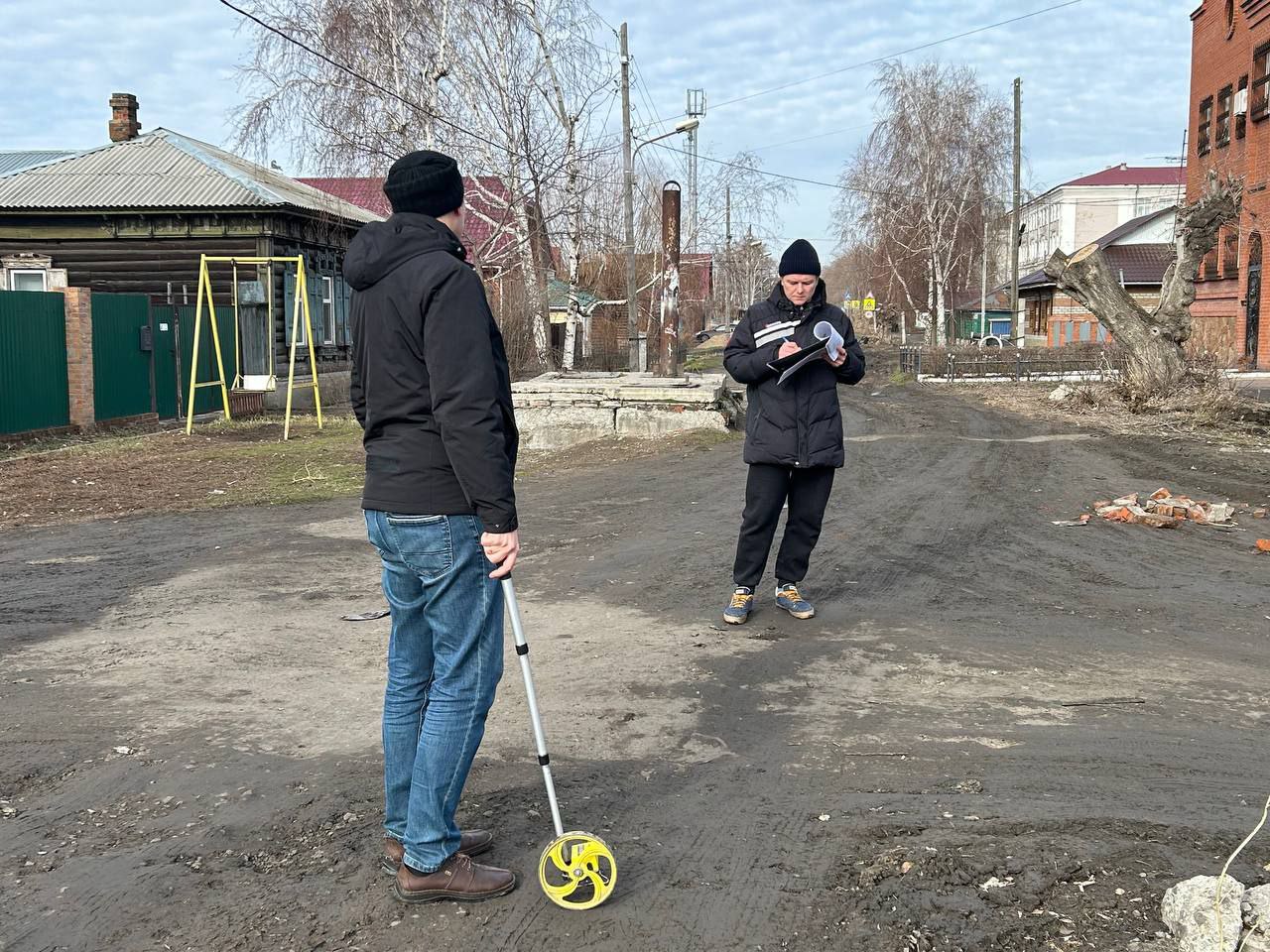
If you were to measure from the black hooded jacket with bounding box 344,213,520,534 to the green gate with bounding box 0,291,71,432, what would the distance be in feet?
47.1

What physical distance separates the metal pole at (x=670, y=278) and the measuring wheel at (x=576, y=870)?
1531cm

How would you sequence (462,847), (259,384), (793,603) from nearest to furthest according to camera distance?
(462,847) < (793,603) < (259,384)

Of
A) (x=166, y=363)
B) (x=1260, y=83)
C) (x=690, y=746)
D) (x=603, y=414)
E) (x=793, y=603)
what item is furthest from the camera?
(x=1260, y=83)

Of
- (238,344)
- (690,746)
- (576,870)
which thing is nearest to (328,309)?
(238,344)

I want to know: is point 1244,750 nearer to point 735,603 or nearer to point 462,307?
point 735,603

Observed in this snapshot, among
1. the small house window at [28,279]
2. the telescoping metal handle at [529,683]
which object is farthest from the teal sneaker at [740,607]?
the small house window at [28,279]

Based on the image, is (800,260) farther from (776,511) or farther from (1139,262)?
(1139,262)

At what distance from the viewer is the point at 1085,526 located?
8.59 meters

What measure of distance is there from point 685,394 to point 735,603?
9318mm

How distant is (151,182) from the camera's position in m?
24.0

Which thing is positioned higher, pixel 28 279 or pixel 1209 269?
pixel 1209 269

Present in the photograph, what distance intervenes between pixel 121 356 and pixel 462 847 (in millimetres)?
17126

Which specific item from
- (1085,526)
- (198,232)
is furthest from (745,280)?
(1085,526)

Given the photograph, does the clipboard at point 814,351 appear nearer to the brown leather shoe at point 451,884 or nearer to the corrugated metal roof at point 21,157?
the brown leather shoe at point 451,884
